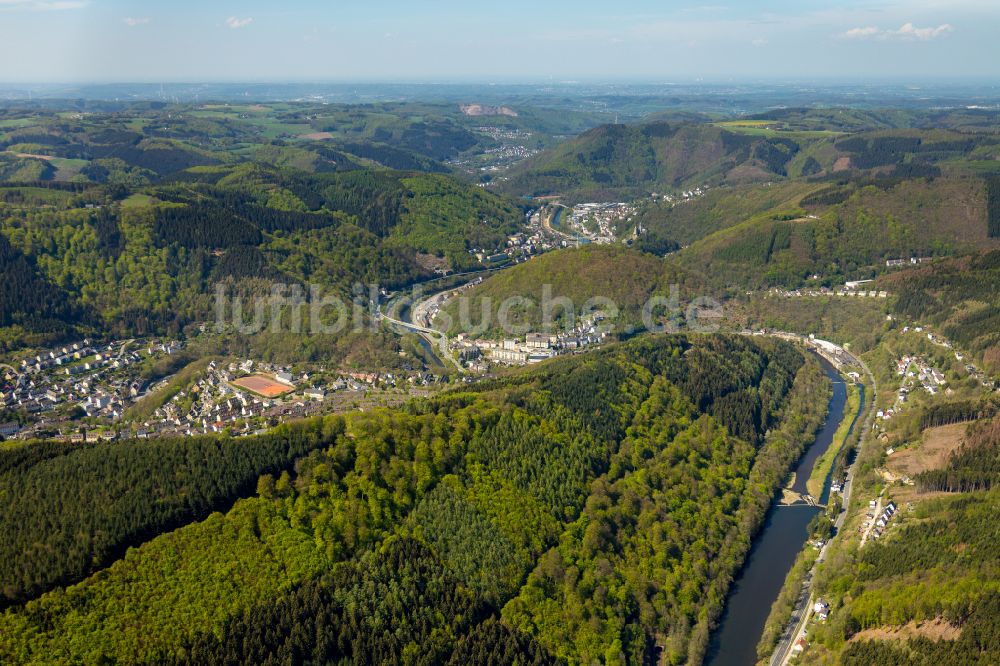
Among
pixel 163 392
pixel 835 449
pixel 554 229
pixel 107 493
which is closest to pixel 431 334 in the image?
pixel 163 392

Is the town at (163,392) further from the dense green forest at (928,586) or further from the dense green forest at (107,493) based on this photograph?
the dense green forest at (928,586)

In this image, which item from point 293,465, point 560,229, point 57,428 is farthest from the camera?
point 560,229

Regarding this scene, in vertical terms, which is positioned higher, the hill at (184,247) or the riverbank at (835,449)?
the hill at (184,247)

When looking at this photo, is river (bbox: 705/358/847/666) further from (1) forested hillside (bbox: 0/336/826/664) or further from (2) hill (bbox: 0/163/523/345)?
(2) hill (bbox: 0/163/523/345)

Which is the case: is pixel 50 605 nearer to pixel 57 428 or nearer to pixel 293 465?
pixel 293 465

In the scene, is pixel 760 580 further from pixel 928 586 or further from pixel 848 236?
pixel 848 236

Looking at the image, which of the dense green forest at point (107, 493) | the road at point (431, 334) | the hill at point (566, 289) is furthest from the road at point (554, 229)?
the dense green forest at point (107, 493)

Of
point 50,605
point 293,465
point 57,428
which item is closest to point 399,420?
point 293,465
